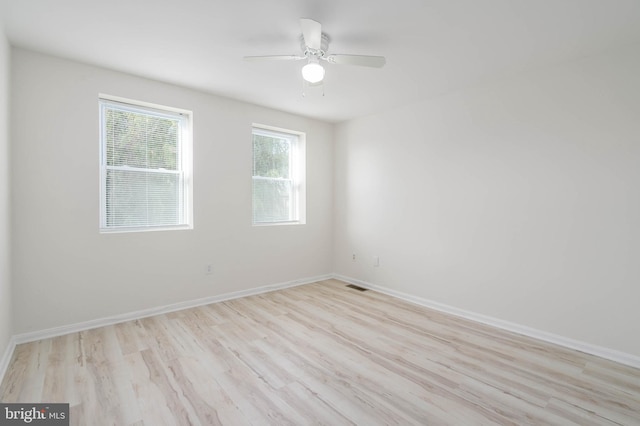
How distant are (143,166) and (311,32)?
2324 mm

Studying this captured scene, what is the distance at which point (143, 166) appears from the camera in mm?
3279

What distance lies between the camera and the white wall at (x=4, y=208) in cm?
222

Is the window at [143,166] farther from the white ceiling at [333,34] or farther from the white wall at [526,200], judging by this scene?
the white wall at [526,200]

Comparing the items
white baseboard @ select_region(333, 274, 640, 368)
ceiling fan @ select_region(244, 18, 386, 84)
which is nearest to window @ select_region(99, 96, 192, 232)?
ceiling fan @ select_region(244, 18, 386, 84)

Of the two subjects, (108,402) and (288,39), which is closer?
(108,402)

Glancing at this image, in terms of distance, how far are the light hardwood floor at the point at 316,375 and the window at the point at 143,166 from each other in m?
1.09

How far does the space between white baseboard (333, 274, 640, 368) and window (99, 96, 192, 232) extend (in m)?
2.93

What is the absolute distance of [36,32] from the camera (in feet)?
7.63

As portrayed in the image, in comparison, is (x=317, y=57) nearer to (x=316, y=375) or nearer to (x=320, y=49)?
(x=320, y=49)

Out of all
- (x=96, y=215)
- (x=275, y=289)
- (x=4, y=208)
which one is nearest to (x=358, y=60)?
(x=96, y=215)

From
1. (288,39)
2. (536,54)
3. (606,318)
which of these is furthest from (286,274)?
(536,54)

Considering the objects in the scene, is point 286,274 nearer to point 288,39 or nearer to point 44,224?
point 44,224

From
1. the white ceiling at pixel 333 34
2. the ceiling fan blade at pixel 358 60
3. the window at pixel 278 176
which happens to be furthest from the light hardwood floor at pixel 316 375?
the white ceiling at pixel 333 34

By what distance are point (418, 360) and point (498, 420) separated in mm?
711
